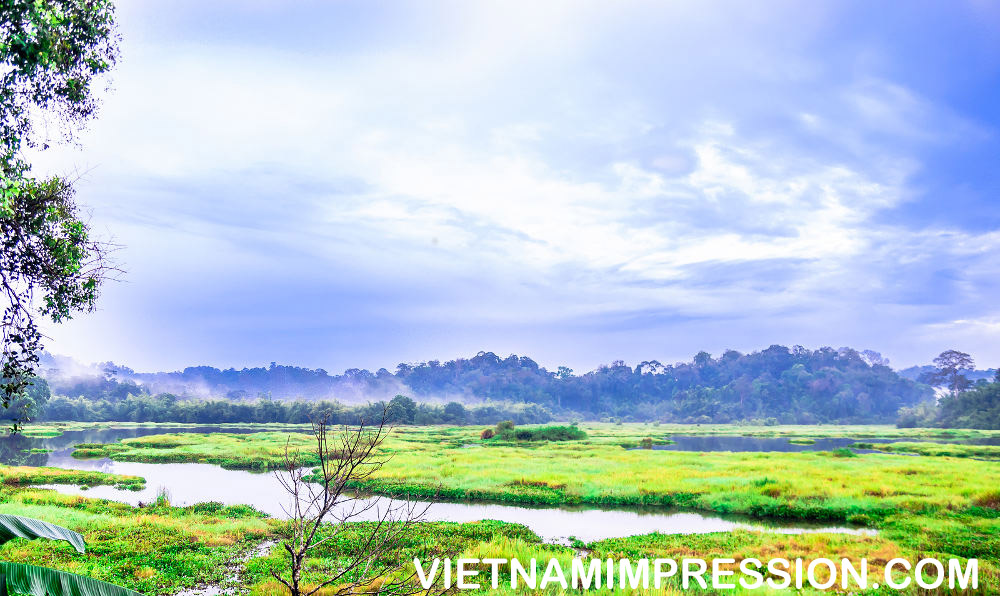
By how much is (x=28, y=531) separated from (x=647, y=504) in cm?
2408

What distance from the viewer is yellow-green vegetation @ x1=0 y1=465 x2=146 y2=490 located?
28.2 m

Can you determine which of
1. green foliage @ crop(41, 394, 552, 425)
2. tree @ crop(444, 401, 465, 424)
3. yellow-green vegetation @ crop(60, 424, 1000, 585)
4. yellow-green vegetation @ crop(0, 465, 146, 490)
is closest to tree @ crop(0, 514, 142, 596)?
yellow-green vegetation @ crop(60, 424, 1000, 585)

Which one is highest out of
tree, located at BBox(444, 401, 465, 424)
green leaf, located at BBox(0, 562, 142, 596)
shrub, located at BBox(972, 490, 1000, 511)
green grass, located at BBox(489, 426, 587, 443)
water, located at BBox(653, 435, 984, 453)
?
green leaf, located at BBox(0, 562, 142, 596)

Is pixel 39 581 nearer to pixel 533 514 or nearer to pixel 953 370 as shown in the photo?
pixel 533 514

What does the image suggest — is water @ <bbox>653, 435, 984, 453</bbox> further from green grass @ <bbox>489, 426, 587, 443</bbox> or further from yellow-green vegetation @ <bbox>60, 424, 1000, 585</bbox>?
yellow-green vegetation @ <bbox>60, 424, 1000, 585</bbox>

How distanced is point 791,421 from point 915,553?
175310mm

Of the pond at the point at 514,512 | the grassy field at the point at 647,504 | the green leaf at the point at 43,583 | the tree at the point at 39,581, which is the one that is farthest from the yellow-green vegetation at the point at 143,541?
the green leaf at the point at 43,583

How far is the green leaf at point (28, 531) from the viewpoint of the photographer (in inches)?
238

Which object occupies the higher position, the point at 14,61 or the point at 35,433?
the point at 14,61

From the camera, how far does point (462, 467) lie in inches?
1398

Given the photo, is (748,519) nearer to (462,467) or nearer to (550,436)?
(462,467)

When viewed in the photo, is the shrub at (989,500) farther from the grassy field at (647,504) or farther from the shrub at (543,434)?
the shrub at (543,434)

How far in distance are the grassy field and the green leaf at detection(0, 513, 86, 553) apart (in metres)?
6.11

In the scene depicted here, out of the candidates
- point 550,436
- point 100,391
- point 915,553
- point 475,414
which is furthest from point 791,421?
point 100,391
